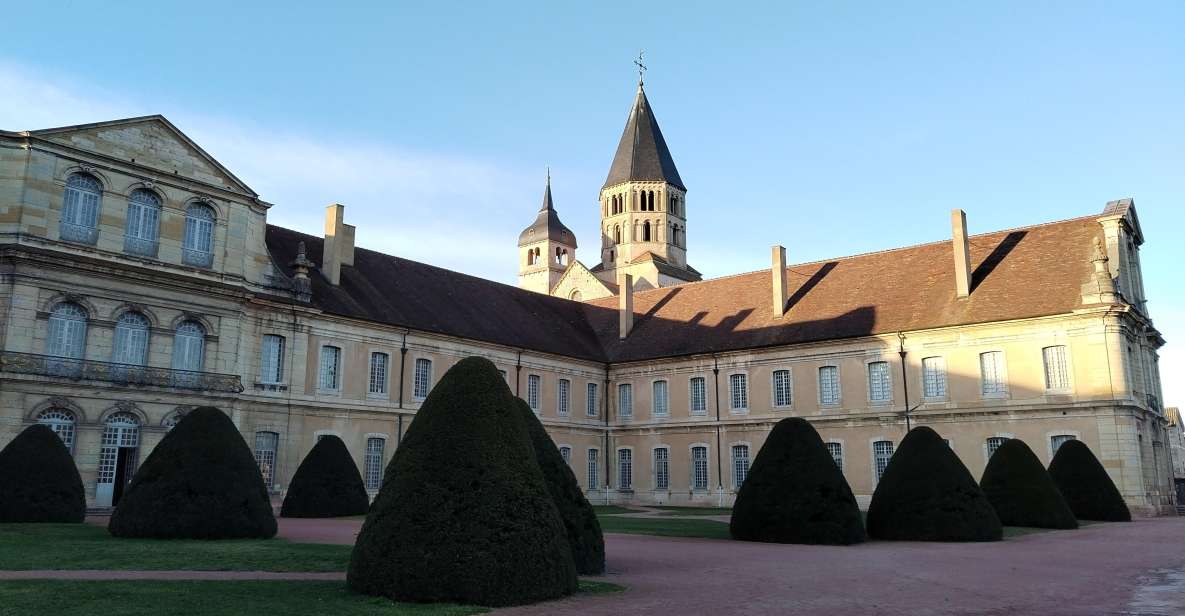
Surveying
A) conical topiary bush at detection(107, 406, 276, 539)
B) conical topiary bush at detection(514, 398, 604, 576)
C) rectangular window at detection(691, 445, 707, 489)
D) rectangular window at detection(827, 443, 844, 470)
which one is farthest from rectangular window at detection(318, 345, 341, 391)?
conical topiary bush at detection(514, 398, 604, 576)

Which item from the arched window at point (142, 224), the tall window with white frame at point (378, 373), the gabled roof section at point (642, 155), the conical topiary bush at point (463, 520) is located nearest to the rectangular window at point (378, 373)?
the tall window with white frame at point (378, 373)

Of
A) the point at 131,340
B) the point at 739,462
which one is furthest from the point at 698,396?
the point at 131,340

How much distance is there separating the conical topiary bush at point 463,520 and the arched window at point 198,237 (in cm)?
1803

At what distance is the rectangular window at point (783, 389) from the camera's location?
1315 inches

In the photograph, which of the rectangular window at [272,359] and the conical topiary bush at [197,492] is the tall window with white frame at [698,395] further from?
the conical topiary bush at [197,492]

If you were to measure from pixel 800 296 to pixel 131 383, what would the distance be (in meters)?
23.5

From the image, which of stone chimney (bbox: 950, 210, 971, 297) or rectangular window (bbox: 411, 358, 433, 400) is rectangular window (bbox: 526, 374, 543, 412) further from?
stone chimney (bbox: 950, 210, 971, 297)

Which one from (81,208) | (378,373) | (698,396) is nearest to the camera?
(81,208)

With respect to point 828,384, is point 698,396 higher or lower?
lower

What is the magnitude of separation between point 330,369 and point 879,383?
18519 mm

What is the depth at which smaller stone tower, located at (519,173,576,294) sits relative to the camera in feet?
237

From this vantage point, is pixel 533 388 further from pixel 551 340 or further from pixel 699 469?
pixel 699 469

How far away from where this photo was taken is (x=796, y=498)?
1688 cm

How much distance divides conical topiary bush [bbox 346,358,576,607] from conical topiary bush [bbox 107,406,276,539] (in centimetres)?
648
